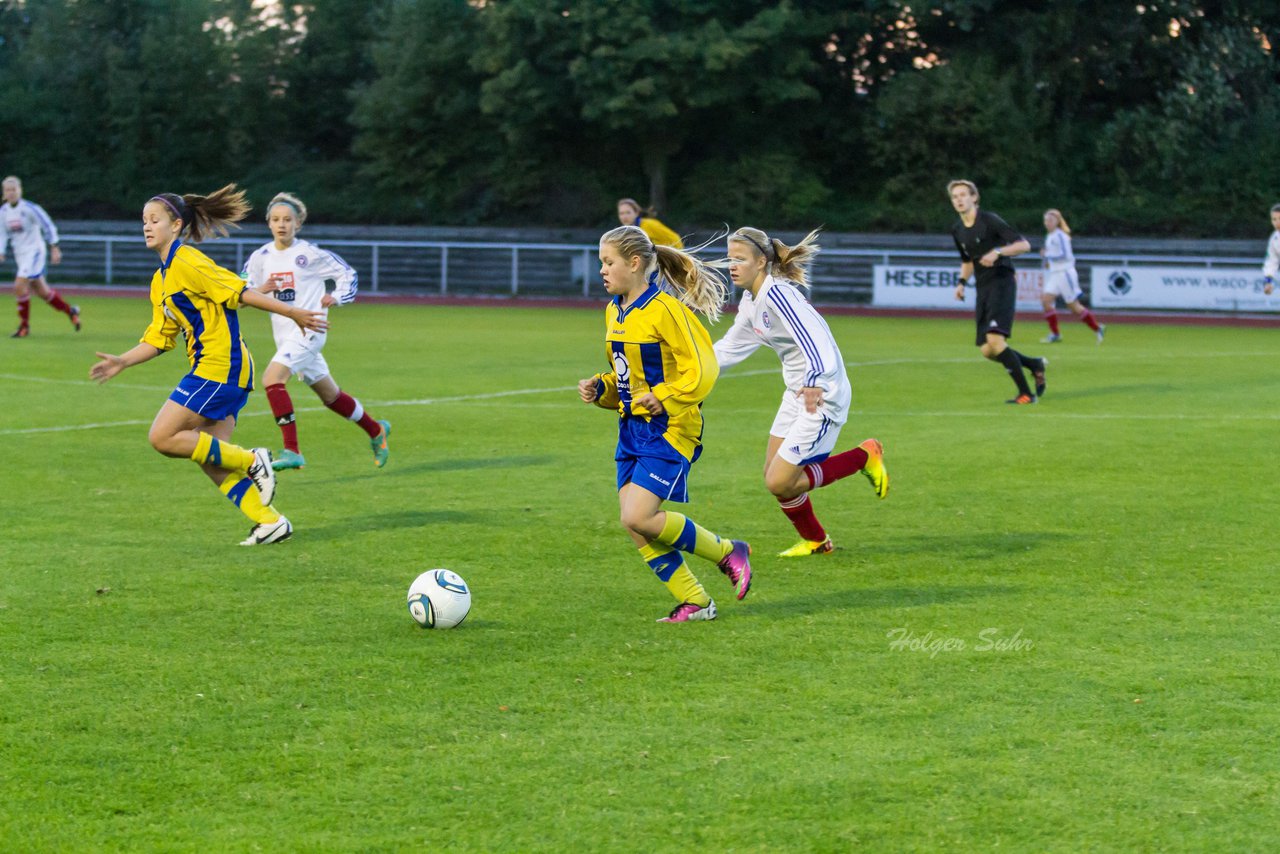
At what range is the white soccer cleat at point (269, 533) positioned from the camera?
8031 millimetres

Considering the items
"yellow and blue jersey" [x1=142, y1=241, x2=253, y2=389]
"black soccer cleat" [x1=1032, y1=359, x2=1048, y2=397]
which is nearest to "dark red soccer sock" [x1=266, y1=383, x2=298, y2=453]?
"yellow and blue jersey" [x1=142, y1=241, x2=253, y2=389]

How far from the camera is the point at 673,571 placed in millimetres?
6418

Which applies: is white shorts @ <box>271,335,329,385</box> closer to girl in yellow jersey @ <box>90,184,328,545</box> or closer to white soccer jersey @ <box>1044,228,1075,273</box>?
girl in yellow jersey @ <box>90,184,328,545</box>

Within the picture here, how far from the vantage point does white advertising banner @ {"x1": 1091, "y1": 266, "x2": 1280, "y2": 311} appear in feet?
100

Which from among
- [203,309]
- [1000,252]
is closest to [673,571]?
[203,309]

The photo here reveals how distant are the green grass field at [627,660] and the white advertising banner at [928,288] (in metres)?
19.6

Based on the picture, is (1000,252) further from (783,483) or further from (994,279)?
(783,483)

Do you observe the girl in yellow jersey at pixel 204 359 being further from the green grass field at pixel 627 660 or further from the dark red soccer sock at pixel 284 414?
the dark red soccer sock at pixel 284 414

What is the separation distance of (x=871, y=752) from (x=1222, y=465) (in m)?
6.92

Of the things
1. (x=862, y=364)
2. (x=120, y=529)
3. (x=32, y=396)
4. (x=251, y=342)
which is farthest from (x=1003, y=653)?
(x=251, y=342)

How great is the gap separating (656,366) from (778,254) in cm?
149

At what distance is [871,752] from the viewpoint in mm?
4711

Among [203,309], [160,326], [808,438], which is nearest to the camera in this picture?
[808,438]

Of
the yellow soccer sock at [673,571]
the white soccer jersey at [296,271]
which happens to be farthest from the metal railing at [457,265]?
the yellow soccer sock at [673,571]
